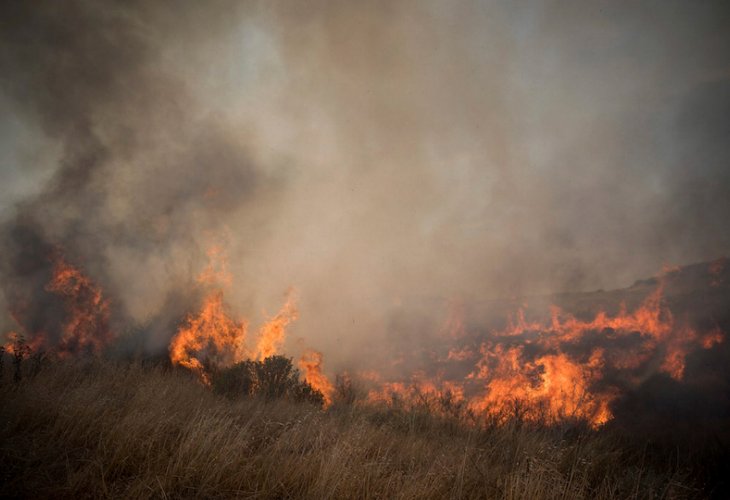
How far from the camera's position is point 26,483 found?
3180 millimetres

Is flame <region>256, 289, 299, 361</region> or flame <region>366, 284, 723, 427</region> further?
flame <region>256, 289, 299, 361</region>

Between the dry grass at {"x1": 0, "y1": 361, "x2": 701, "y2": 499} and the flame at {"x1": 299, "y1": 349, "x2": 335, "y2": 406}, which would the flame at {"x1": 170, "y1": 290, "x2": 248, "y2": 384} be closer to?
the flame at {"x1": 299, "y1": 349, "x2": 335, "y2": 406}

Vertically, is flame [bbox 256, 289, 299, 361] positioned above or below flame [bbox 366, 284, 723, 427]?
below

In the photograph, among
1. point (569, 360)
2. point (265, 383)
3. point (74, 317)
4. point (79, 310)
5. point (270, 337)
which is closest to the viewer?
point (265, 383)

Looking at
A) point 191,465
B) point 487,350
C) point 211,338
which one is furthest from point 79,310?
point 487,350

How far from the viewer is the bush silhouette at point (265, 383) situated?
11.0m

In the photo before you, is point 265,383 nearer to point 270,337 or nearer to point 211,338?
point 211,338

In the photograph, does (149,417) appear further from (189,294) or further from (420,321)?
(420,321)

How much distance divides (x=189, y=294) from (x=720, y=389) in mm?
33851

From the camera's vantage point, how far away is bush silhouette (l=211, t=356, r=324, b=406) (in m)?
11.0

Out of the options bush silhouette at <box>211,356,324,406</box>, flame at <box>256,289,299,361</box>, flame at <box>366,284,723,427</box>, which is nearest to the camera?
bush silhouette at <box>211,356,324,406</box>

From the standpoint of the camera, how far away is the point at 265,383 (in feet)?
37.6

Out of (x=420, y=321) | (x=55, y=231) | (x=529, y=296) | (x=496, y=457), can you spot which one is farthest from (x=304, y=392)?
(x=529, y=296)

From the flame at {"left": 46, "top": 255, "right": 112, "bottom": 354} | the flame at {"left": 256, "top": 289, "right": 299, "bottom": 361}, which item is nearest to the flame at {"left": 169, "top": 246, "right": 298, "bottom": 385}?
the flame at {"left": 256, "top": 289, "right": 299, "bottom": 361}
